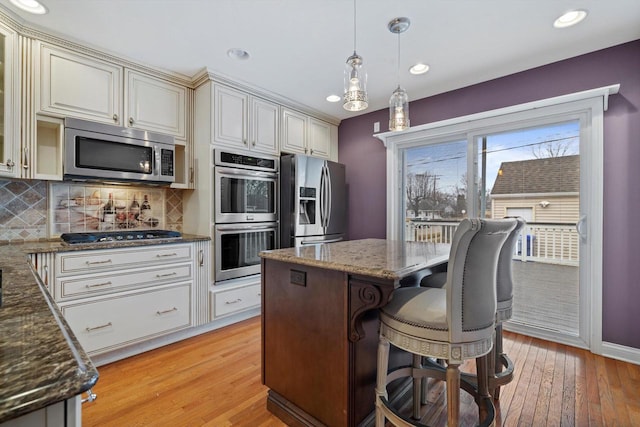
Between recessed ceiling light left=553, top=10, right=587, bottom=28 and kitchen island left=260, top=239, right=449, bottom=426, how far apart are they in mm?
1920

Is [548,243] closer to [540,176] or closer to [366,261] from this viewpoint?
[540,176]

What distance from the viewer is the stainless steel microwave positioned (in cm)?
227

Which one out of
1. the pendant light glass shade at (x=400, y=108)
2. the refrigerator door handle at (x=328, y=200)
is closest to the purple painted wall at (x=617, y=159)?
the pendant light glass shade at (x=400, y=108)

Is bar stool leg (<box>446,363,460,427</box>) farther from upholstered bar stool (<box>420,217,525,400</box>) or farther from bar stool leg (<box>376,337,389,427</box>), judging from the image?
upholstered bar stool (<box>420,217,525,400</box>)

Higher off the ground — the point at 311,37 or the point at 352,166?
the point at 311,37

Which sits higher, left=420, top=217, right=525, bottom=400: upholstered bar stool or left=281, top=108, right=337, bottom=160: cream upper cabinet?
left=281, top=108, right=337, bottom=160: cream upper cabinet

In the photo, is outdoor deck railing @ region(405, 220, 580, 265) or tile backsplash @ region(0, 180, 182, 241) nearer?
tile backsplash @ region(0, 180, 182, 241)

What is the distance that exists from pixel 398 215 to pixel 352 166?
970 mm

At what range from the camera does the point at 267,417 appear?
5.52 ft

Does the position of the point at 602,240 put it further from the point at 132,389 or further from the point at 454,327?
the point at 132,389

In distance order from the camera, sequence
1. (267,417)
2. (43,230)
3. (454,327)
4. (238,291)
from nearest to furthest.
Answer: (454,327), (267,417), (43,230), (238,291)

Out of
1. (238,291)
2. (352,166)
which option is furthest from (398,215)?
(238,291)

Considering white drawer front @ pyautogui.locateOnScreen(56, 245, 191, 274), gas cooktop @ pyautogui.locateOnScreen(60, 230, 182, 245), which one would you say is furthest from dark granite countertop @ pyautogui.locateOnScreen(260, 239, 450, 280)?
gas cooktop @ pyautogui.locateOnScreen(60, 230, 182, 245)

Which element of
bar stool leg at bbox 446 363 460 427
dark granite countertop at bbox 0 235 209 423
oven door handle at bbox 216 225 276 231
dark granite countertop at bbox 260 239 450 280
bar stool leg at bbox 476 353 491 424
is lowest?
bar stool leg at bbox 476 353 491 424
